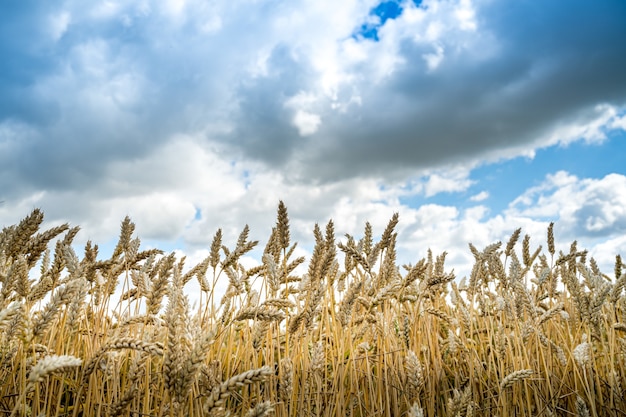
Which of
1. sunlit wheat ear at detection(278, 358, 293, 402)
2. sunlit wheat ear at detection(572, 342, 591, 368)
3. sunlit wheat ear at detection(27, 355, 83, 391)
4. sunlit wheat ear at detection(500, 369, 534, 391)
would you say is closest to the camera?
sunlit wheat ear at detection(27, 355, 83, 391)

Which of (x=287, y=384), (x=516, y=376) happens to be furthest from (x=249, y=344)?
(x=516, y=376)

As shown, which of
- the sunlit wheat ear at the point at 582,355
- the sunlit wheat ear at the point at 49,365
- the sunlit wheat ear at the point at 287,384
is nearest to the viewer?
the sunlit wheat ear at the point at 49,365

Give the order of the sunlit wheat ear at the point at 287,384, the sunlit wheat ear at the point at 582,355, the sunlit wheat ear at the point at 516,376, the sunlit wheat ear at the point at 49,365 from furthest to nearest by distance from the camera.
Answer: the sunlit wheat ear at the point at 582,355
the sunlit wheat ear at the point at 516,376
the sunlit wheat ear at the point at 287,384
the sunlit wheat ear at the point at 49,365

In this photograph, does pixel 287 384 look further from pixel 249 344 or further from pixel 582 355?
pixel 582 355

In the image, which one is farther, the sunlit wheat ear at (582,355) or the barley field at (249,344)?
the sunlit wheat ear at (582,355)

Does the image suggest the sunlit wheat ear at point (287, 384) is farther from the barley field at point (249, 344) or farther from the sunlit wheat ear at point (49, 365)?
the sunlit wheat ear at point (49, 365)

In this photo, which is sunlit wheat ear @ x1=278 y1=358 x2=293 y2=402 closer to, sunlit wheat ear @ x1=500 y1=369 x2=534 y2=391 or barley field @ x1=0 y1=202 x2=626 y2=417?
barley field @ x1=0 y1=202 x2=626 y2=417

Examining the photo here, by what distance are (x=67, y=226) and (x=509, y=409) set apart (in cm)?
295

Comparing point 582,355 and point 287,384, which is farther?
point 582,355

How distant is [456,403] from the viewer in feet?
6.03

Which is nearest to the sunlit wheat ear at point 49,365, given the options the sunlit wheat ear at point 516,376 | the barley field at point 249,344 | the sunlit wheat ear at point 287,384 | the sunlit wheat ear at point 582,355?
the barley field at point 249,344

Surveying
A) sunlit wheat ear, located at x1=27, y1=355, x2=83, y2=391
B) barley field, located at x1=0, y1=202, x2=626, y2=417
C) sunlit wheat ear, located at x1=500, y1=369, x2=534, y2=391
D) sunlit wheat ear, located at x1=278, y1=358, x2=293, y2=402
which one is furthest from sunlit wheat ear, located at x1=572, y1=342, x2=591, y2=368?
sunlit wheat ear, located at x1=27, y1=355, x2=83, y2=391

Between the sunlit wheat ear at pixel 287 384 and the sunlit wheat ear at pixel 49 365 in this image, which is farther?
the sunlit wheat ear at pixel 287 384

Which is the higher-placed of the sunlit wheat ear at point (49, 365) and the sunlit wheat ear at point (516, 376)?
the sunlit wheat ear at point (49, 365)
